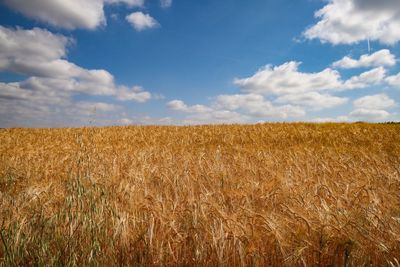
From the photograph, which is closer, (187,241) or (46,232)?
(187,241)

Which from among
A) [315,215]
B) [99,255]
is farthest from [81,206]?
[315,215]

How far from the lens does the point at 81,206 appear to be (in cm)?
325

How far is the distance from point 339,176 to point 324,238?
385 cm

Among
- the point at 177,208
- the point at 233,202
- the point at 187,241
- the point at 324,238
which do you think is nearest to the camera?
the point at 324,238

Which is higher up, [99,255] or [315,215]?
[315,215]

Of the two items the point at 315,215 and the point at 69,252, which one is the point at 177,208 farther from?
the point at 315,215

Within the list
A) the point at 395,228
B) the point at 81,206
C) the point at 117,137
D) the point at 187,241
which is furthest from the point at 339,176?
the point at 117,137

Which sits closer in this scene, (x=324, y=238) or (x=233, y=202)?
(x=324, y=238)

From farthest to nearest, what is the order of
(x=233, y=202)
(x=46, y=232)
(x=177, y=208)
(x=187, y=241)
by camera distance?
(x=233, y=202) < (x=177, y=208) < (x=46, y=232) < (x=187, y=241)

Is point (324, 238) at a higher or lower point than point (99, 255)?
higher

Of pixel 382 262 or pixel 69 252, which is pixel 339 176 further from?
pixel 69 252

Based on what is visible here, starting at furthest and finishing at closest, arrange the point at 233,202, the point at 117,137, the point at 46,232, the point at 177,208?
the point at 117,137
the point at 233,202
the point at 177,208
the point at 46,232

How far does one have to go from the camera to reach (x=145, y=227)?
3.11 meters

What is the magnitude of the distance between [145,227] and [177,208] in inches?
20.4
